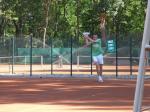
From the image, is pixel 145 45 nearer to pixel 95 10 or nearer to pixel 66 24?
pixel 95 10

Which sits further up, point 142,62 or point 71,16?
point 71,16

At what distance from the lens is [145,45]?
411 centimetres

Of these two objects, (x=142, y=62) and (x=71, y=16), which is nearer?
(x=142, y=62)

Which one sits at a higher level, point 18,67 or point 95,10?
point 95,10

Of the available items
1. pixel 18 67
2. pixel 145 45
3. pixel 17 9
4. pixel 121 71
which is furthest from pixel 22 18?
pixel 145 45

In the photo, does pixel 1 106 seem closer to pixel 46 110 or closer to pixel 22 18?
pixel 46 110

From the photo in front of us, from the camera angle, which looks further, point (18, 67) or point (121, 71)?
point (18, 67)

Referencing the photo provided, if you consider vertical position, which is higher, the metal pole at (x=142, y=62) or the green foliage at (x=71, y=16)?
the green foliage at (x=71, y=16)

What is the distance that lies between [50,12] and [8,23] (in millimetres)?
8078

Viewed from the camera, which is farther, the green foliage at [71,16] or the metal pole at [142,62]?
the green foliage at [71,16]

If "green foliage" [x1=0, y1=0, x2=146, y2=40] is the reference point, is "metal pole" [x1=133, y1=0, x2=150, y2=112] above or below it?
below

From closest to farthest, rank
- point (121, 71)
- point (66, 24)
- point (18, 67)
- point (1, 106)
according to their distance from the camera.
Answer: point (1, 106), point (121, 71), point (18, 67), point (66, 24)

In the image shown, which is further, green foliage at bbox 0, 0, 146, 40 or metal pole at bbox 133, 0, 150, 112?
green foliage at bbox 0, 0, 146, 40

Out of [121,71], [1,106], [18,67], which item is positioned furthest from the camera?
[18,67]
